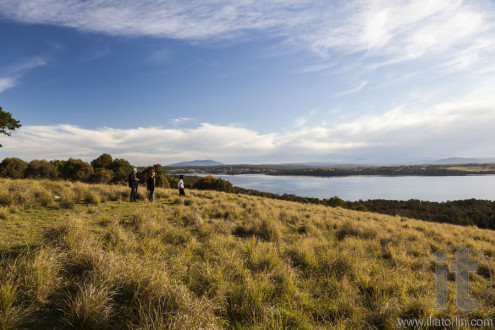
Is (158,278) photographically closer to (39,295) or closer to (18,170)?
(39,295)

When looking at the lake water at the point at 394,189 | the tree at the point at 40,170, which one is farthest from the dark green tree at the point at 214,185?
the tree at the point at 40,170

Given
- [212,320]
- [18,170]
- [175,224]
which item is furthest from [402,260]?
[18,170]

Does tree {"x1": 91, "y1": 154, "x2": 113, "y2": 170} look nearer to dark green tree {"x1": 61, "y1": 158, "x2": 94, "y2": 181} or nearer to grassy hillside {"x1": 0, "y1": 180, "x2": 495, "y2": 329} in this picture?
dark green tree {"x1": 61, "y1": 158, "x2": 94, "y2": 181}

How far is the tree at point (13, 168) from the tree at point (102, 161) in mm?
10524

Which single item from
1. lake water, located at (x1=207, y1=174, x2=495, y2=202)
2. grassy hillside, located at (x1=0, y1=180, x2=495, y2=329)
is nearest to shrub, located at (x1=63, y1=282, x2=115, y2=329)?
grassy hillside, located at (x1=0, y1=180, x2=495, y2=329)

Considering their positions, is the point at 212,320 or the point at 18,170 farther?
the point at 18,170

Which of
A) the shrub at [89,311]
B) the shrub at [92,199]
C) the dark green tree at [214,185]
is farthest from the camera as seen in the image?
the dark green tree at [214,185]

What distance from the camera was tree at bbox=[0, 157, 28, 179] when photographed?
34.5 m

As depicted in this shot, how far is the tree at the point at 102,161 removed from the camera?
45562mm

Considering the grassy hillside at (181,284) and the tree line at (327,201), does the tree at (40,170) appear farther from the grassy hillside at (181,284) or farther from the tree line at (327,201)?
the grassy hillside at (181,284)

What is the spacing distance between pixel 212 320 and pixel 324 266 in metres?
3.58

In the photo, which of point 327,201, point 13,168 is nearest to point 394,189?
point 327,201

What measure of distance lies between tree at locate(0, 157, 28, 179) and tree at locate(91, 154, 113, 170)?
414 inches

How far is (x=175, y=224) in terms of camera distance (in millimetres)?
8227
